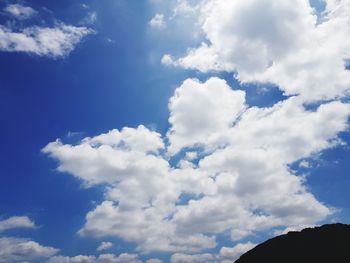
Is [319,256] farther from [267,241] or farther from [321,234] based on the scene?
[267,241]

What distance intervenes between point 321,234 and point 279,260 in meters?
13.0

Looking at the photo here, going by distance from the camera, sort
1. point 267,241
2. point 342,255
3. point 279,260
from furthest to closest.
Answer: point 267,241 < point 279,260 < point 342,255

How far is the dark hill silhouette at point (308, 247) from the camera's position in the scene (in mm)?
101875

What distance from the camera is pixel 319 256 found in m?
103

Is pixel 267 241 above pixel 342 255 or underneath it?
above

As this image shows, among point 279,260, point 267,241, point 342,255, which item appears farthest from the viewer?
point 267,241

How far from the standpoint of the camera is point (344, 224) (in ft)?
364

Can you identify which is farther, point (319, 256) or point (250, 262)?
point (250, 262)

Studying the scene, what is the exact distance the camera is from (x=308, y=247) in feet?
353

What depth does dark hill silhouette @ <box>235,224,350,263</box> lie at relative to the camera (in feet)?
334

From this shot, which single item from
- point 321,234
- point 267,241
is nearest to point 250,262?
point 267,241

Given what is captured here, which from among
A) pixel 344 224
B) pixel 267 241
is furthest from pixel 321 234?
pixel 267 241

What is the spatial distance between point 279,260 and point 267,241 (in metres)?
10.3

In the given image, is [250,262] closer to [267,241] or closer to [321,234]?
[267,241]
